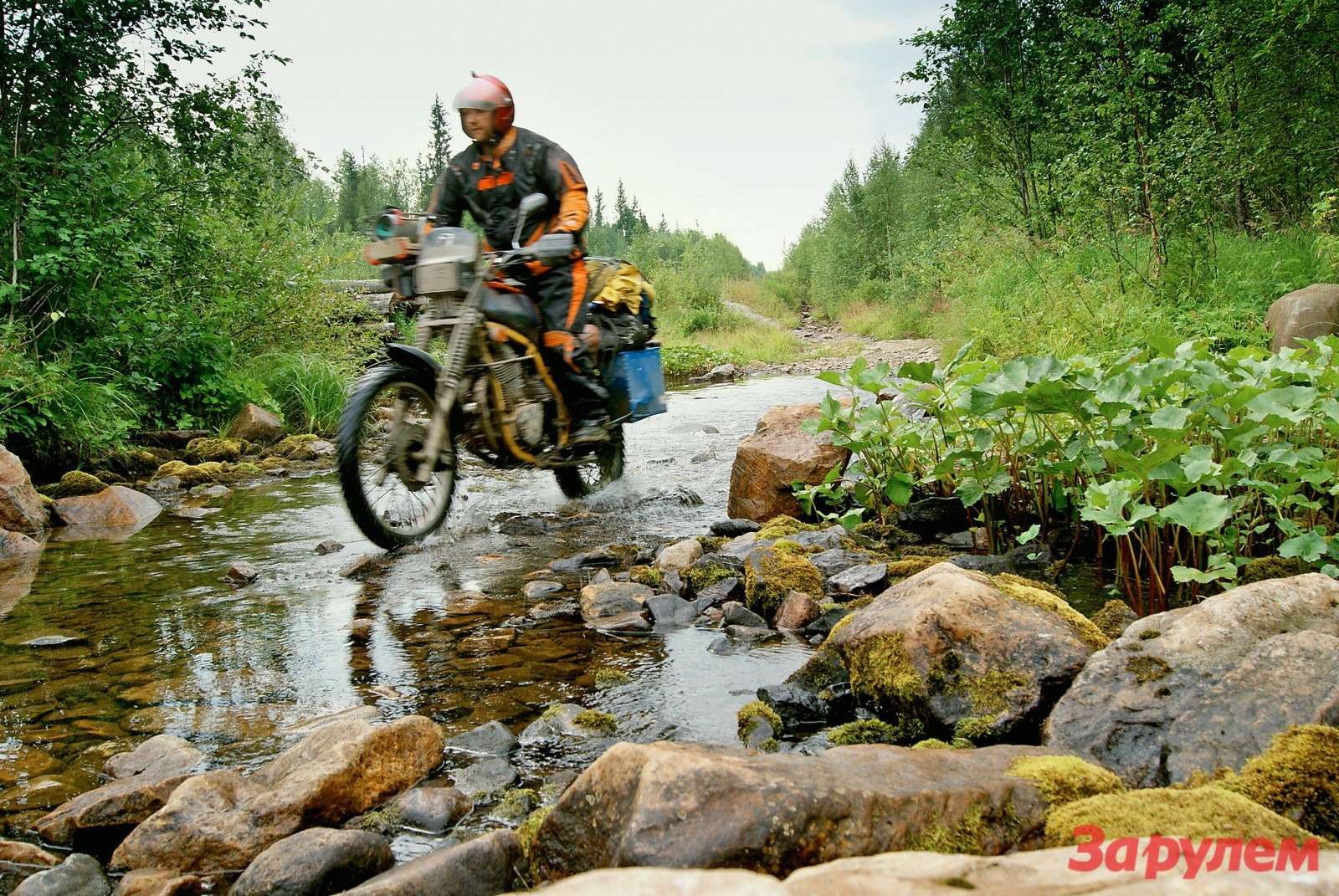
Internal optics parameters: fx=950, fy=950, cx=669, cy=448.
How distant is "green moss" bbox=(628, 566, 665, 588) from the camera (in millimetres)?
4531

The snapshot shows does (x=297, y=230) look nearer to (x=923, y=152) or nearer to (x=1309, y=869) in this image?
(x=1309, y=869)

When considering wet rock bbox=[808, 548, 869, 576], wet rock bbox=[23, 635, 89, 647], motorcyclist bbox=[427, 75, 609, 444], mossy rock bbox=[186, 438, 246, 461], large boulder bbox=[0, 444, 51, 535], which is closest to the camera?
wet rock bbox=[23, 635, 89, 647]

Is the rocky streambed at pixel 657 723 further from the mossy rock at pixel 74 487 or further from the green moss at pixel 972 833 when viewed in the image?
the mossy rock at pixel 74 487

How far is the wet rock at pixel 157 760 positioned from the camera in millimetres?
2691

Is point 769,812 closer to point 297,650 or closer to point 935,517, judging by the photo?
point 297,650

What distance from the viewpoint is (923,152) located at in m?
24.6

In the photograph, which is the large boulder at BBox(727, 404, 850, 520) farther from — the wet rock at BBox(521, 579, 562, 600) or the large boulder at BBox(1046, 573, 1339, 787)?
the large boulder at BBox(1046, 573, 1339, 787)

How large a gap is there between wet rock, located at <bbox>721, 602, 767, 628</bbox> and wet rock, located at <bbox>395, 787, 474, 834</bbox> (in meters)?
1.72

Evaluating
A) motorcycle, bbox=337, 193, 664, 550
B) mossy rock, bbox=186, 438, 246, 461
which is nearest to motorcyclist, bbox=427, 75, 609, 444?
motorcycle, bbox=337, 193, 664, 550

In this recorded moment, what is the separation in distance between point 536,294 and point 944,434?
251 cm

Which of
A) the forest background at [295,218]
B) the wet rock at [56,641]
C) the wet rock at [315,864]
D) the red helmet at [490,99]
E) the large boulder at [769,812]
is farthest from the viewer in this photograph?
the forest background at [295,218]

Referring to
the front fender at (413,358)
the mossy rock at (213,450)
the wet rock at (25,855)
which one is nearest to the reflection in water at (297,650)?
the wet rock at (25,855)

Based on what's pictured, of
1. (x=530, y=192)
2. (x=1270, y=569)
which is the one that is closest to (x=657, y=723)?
(x=1270, y=569)

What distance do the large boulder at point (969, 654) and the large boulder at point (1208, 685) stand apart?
6.1 inches
